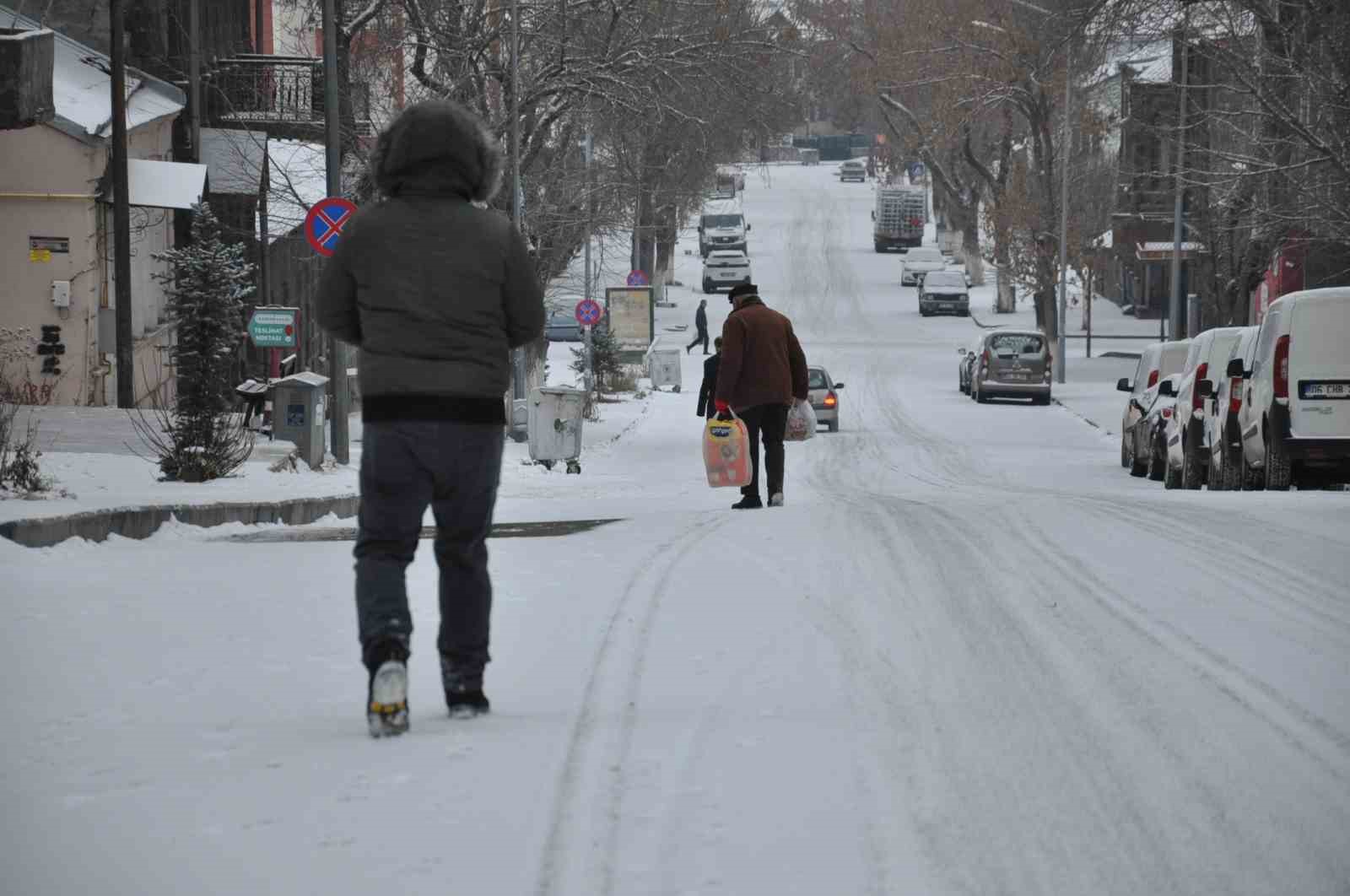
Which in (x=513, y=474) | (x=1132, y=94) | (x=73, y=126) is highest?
(x=1132, y=94)

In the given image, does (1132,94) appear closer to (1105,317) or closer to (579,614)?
(1105,317)

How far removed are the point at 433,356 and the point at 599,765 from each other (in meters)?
1.24

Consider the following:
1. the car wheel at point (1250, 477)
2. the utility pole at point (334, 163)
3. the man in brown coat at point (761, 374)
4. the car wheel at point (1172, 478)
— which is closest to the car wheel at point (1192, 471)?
the car wheel at point (1172, 478)

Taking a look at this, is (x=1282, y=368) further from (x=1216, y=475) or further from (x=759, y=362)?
(x=759, y=362)

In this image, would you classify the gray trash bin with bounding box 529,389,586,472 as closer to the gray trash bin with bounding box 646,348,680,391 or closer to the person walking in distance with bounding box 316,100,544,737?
the person walking in distance with bounding box 316,100,544,737

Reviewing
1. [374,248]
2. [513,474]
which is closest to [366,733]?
[374,248]

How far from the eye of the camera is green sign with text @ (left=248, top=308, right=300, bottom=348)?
76.5 feet

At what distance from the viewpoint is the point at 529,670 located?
20.9 ft

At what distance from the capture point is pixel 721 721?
5.61 meters

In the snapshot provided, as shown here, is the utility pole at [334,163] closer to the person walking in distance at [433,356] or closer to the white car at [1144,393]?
the white car at [1144,393]

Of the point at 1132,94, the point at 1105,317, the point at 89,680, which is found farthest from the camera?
the point at 1105,317

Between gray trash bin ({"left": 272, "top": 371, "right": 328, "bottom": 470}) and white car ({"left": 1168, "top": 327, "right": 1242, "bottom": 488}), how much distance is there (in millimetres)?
Result: 9150

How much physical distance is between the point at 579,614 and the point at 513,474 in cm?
1749

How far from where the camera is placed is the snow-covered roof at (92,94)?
2808cm
